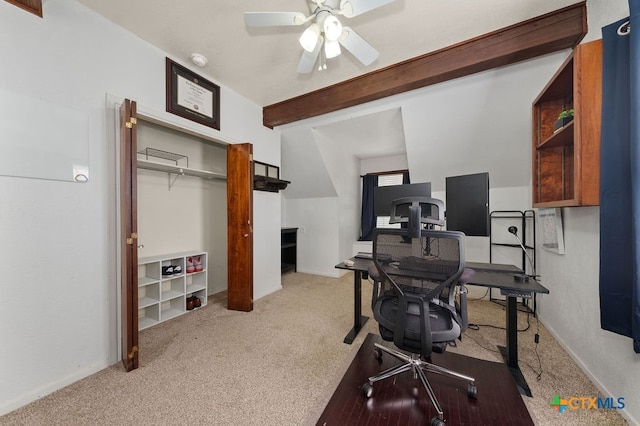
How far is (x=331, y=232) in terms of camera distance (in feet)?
14.7

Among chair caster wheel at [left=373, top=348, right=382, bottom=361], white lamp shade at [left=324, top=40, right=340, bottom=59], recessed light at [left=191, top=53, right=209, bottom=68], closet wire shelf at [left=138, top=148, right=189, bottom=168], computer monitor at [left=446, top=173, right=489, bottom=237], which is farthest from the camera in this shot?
closet wire shelf at [left=138, top=148, right=189, bottom=168]

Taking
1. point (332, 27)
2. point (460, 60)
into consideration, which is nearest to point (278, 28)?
point (332, 27)

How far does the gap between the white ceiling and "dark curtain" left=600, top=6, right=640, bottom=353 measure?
0.92 metres

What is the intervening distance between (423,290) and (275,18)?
6.69 ft

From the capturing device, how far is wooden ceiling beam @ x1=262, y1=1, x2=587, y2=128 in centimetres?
190

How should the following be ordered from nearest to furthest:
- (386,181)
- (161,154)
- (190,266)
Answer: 1. (161,154)
2. (190,266)
3. (386,181)

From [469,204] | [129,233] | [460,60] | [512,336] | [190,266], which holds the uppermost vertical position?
[460,60]

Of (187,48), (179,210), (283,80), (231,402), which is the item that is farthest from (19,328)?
(283,80)

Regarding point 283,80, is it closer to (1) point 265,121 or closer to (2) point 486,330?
(1) point 265,121

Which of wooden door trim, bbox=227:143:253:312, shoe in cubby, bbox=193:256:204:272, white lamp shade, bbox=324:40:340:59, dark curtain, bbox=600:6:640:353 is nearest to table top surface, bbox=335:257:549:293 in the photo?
dark curtain, bbox=600:6:640:353

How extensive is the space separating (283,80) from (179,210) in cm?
215

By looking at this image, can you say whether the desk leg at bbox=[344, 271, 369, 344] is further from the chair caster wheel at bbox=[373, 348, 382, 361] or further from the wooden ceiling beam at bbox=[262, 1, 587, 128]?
the wooden ceiling beam at bbox=[262, 1, 587, 128]

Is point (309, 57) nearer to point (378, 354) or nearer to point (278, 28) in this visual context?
point (278, 28)

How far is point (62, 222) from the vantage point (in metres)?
1.67
